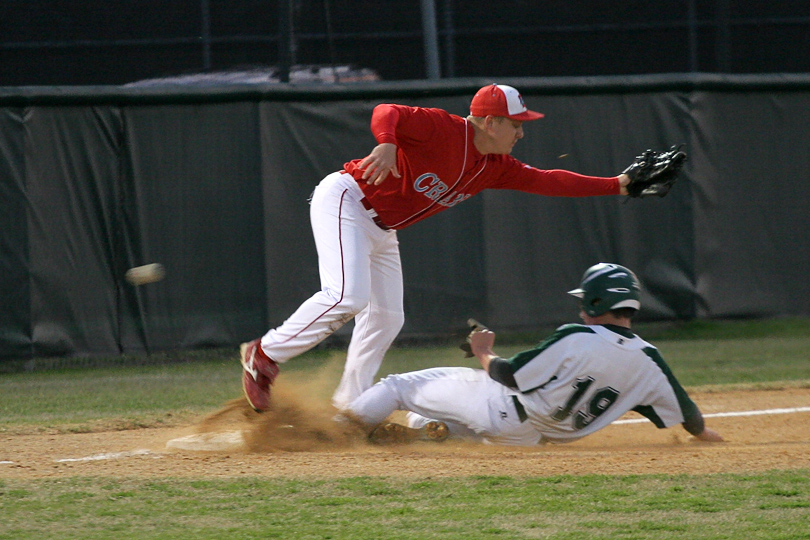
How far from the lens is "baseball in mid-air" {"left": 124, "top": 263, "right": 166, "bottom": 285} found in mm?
7363

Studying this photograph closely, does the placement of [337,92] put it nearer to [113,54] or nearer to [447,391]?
[447,391]

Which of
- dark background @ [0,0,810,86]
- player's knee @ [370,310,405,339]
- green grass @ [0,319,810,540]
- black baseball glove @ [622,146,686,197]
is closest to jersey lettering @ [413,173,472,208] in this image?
player's knee @ [370,310,405,339]

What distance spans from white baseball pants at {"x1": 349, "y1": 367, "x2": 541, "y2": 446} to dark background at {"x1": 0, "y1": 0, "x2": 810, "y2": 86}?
8029 mm

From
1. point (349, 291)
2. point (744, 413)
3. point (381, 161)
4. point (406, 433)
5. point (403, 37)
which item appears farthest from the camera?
point (403, 37)

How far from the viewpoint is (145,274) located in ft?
24.1

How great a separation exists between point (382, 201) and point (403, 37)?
29.5ft

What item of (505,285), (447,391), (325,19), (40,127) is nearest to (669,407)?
(447,391)

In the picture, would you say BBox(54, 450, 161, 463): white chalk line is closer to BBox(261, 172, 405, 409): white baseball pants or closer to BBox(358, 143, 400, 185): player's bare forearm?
BBox(261, 172, 405, 409): white baseball pants

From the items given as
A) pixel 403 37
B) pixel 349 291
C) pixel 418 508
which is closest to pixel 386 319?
pixel 349 291

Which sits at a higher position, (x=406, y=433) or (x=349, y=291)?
(x=349, y=291)

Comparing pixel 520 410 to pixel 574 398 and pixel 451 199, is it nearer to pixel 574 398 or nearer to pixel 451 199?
pixel 574 398

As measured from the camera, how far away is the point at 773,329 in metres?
8.78

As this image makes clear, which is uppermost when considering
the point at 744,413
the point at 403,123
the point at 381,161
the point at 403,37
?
the point at 403,37

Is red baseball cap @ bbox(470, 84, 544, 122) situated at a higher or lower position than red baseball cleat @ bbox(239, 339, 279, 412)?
higher
